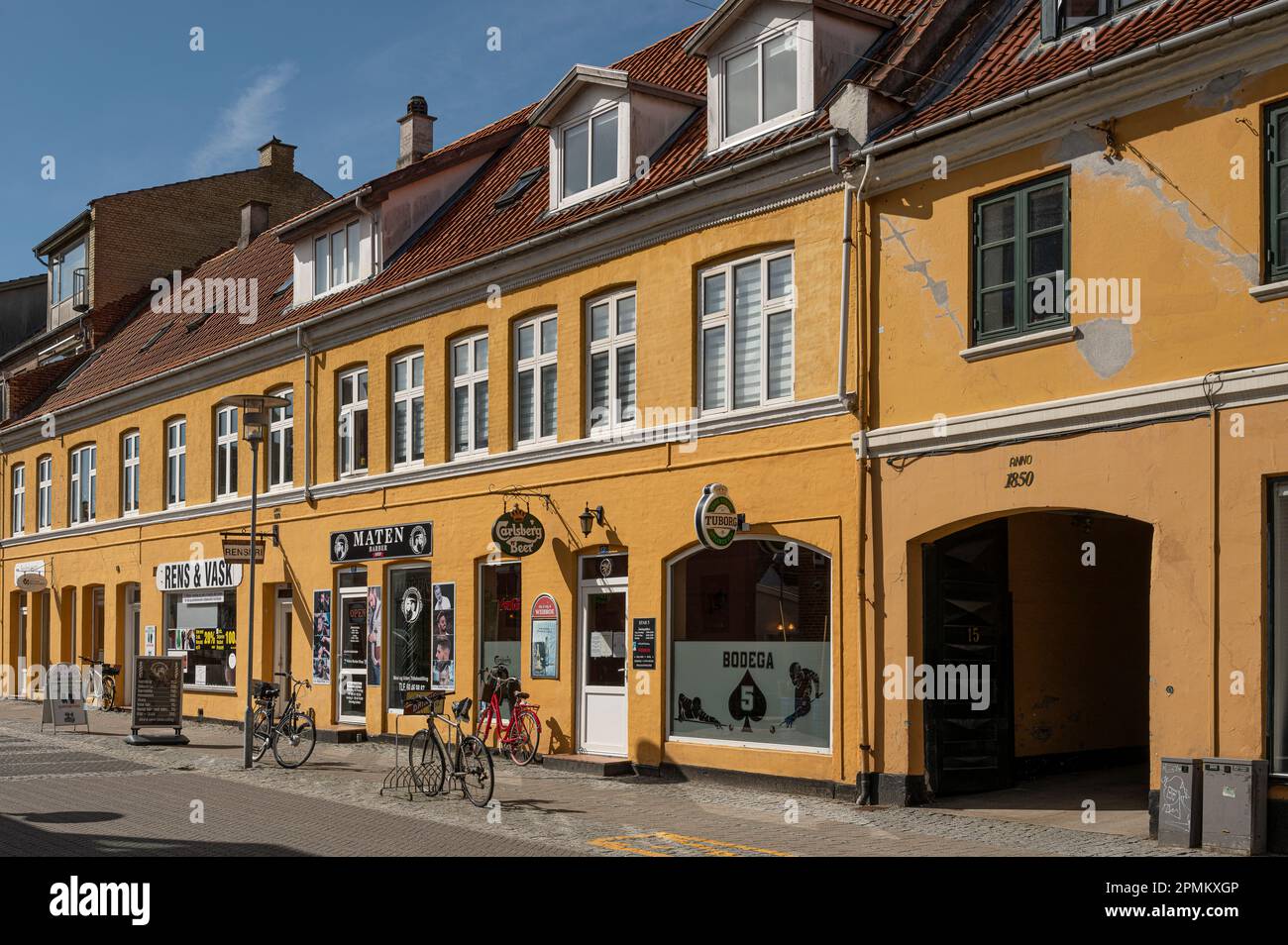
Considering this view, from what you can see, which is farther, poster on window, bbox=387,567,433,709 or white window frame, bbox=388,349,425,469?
white window frame, bbox=388,349,425,469

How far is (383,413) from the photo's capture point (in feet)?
73.9

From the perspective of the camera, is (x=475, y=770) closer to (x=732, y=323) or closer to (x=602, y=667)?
(x=602, y=667)

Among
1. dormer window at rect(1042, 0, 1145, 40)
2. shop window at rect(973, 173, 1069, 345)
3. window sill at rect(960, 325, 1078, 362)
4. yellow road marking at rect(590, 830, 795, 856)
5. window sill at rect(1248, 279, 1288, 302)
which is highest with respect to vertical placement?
dormer window at rect(1042, 0, 1145, 40)

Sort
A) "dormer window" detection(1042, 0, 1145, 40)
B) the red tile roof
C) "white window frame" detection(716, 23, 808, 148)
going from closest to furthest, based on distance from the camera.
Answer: the red tile roof
"dormer window" detection(1042, 0, 1145, 40)
"white window frame" detection(716, 23, 808, 148)

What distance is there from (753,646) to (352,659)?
928cm

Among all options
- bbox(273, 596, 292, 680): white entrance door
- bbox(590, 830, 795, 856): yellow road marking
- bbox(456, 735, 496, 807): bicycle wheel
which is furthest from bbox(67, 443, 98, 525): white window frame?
bbox(590, 830, 795, 856): yellow road marking

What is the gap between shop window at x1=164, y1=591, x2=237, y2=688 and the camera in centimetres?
2677

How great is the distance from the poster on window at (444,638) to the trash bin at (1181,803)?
37.4 feet

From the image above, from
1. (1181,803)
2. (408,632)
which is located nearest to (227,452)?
(408,632)

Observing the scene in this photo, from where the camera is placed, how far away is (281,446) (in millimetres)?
25438

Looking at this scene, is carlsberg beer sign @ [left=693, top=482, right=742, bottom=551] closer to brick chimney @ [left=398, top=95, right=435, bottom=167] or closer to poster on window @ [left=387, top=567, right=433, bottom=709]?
poster on window @ [left=387, top=567, right=433, bottom=709]

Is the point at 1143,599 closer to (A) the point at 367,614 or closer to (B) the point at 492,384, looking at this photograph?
(B) the point at 492,384

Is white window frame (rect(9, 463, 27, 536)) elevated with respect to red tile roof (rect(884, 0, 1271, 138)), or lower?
lower

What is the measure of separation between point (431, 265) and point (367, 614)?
5623 mm
